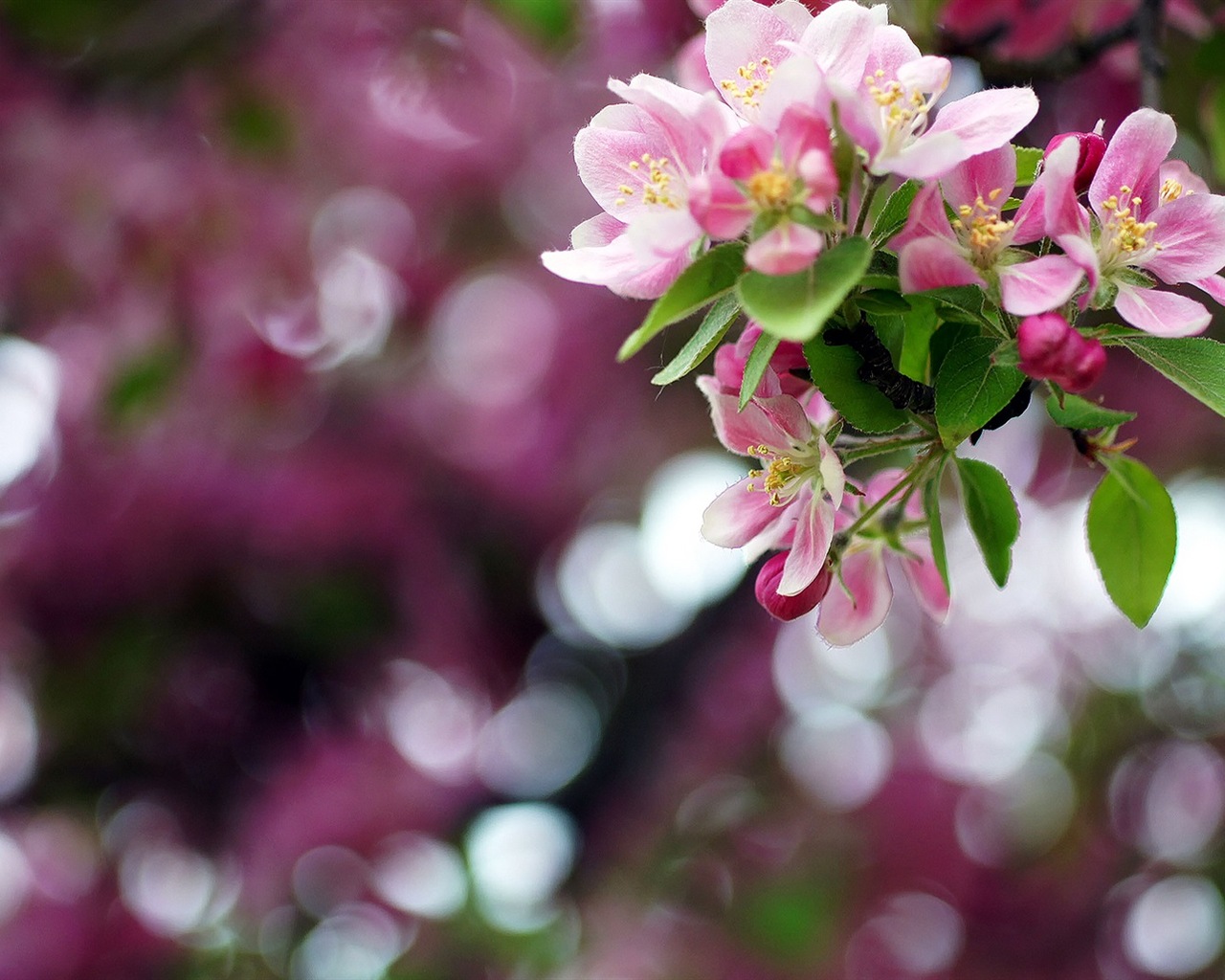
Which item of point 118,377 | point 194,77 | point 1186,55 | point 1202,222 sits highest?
point 1202,222

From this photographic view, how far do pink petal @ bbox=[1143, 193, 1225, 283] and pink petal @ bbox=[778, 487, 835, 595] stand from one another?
20cm

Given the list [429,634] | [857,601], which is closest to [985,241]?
[857,601]

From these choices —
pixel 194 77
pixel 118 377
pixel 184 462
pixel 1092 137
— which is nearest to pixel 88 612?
pixel 184 462

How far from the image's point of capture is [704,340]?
491 mm

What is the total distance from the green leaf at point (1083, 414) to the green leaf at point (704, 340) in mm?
156

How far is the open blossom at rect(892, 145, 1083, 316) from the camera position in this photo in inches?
18.7

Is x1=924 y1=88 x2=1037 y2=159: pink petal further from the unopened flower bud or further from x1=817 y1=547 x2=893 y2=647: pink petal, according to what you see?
x1=817 y1=547 x2=893 y2=647: pink petal

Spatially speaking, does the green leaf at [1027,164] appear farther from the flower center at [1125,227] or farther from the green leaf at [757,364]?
the green leaf at [757,364]

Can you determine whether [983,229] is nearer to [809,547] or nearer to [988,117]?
[988,117]

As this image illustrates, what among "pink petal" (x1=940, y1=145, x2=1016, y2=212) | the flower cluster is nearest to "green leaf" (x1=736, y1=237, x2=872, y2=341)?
the flower cluster

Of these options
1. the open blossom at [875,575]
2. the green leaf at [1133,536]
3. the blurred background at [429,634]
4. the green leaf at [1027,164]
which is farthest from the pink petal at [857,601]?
the blurred background at [429,634]

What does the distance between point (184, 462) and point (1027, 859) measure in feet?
7.48

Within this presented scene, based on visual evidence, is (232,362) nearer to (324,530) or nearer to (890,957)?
(324,530)

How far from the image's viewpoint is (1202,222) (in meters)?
0.56
